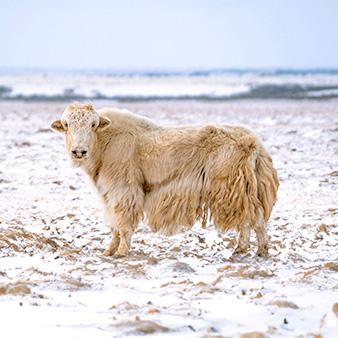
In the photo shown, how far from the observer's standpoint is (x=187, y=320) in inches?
233

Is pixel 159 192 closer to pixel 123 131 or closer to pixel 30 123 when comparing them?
pixel 123 131

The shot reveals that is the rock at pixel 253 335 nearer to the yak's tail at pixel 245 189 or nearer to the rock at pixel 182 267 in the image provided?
the rock at pixel 182 267

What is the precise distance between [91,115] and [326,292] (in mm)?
3627

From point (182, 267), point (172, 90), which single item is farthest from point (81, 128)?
point (172, 90)

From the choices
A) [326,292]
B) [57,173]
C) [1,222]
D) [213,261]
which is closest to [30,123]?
[57,173]

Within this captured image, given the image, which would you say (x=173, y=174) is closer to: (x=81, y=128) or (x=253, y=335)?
(x=81, y=128)

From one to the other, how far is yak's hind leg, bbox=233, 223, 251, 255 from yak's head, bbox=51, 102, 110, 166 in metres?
1.96

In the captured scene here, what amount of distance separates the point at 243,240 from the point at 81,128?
225 cm

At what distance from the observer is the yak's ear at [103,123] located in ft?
30.2

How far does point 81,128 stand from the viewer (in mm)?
9055

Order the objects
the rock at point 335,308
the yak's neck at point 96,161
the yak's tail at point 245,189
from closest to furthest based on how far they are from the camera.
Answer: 1. the rock at point 335,308
2. the yak's tail at point 245,189
3. the yak's neck at point 96,161

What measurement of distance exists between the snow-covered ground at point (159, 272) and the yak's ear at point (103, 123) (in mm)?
1453

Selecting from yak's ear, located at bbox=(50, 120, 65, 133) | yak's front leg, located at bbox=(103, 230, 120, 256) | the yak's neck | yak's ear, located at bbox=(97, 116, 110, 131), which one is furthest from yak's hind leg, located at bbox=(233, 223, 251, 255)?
yak's ear, located at bbox=(50, 120, 65, 133)

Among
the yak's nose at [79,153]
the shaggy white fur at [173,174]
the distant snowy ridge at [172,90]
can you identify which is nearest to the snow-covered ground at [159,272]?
the shaggy white fur at [173,174]
